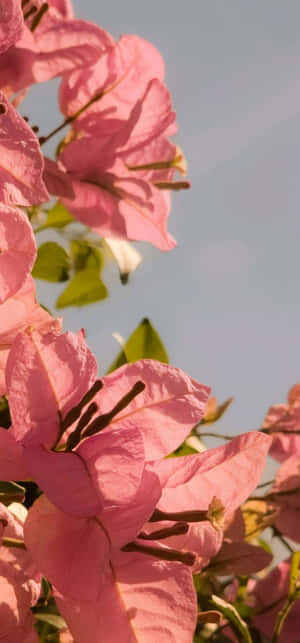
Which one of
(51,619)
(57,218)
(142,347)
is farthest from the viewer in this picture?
(57,218)

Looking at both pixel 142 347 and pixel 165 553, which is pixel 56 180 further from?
pixel 165 553

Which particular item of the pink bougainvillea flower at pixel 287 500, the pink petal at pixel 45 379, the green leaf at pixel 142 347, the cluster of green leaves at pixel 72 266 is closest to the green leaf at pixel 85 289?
the cluster of green leaves at pixel 72 266

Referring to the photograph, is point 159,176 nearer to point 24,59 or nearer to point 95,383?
point 24,59

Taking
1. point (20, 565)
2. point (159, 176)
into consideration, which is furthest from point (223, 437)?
point (20, 565)

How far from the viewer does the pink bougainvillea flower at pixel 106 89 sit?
640 millimetres

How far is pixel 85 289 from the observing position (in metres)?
0.86

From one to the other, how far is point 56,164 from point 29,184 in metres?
0.17

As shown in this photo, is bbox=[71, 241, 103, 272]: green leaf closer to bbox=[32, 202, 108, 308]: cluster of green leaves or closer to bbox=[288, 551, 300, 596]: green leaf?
bbox=[32, 202, 108, 308]: cluster of green leaves

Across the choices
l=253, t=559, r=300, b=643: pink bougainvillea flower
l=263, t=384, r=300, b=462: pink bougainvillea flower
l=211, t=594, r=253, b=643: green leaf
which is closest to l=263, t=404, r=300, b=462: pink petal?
l=263, t=384, r=300, b=462: pink bougainvillea flower

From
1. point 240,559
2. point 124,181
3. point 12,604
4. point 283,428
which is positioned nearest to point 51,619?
point 12,604

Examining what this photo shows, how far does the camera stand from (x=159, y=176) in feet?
2.28

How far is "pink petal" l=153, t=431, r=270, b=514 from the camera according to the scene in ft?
1.35

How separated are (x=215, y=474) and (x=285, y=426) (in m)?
0.44

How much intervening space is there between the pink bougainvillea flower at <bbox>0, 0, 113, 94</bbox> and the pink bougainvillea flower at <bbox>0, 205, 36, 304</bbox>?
0.21 m
